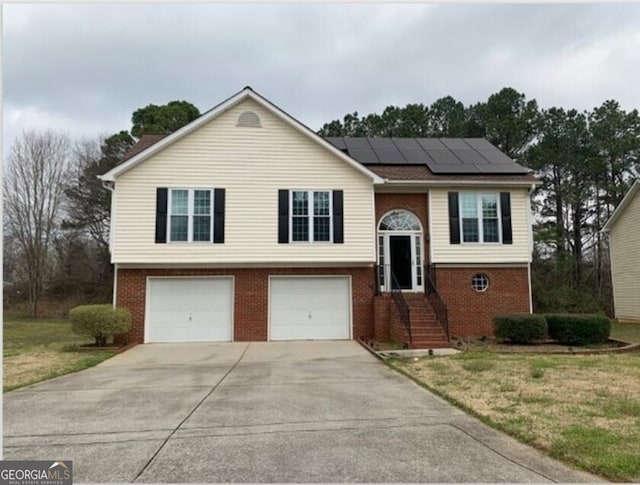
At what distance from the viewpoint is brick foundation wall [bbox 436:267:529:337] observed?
1470 centimetres

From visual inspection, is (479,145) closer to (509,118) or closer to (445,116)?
(509,118)

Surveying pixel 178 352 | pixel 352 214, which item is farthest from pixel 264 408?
pixel 352 214

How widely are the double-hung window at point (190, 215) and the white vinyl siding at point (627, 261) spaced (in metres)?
18.3

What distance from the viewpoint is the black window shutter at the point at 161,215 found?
1358 centimetres

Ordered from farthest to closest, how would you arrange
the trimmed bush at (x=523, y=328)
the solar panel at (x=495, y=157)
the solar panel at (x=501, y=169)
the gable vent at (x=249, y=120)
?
the solar panel at (x=495, y=157), the solar panel at (x=501, y=169), the gable vent at (x=249, y=120), the trimmed bush at (x=523, y=328)

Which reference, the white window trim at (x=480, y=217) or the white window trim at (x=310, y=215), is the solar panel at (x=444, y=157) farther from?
the white window trim at (x=310, y=215)

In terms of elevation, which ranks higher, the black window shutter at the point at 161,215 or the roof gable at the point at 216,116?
the roof gable at the point at 216,116

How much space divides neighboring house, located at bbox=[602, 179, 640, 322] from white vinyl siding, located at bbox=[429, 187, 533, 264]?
26.6 ft

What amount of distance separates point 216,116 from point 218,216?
10.3 feet

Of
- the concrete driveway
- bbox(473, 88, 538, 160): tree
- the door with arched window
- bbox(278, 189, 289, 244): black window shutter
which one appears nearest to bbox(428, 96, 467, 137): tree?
bbox(473, 88, 538, 160): tree

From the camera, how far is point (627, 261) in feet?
68.9

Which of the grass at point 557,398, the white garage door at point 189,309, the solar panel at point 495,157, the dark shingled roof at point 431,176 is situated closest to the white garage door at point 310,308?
the white garage door at point 189,309

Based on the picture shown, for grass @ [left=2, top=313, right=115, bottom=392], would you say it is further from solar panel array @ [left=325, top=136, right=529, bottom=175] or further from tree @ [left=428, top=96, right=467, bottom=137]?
tree @ [left=428, top=96, right=467, bottom=137]

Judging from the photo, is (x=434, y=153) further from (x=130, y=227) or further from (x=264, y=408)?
(x=264, y=408)
